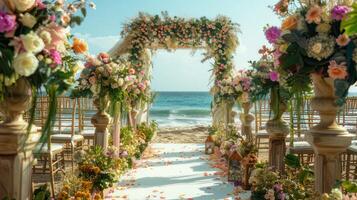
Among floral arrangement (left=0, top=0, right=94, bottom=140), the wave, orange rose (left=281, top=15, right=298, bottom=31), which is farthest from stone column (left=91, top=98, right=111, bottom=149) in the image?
the wave

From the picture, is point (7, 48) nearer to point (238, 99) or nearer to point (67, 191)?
point (67, 191)

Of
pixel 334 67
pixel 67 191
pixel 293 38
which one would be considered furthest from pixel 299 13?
pixel 67 191

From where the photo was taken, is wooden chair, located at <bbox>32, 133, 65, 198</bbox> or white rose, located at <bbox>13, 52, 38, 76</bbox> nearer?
white rose, located at <bbox>13, 52, 38, 76</bbox>

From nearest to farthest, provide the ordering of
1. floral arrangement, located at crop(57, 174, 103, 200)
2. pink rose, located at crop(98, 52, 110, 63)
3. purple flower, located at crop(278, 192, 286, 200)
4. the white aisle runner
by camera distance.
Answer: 1. purple flower, located at crop(278, 192, 286, 200)
2. floral arrangement, located at crop(57, 174, 103, 200)
3. the white aisle runner
4. pink rose, located at crop(98, 52, 110, 63)

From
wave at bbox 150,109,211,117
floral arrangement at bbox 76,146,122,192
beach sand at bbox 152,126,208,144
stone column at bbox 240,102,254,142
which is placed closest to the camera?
floral arrangement at bbox 76,146,122,192

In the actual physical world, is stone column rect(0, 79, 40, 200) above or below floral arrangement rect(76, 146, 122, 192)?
above

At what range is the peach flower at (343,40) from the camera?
5.96 feet

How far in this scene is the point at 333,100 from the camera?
204 cm

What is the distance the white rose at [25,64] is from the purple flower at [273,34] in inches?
45.0

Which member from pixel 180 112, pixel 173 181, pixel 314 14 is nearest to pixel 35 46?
pixel 314 14

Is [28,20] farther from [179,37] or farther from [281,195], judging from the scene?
[179,37]

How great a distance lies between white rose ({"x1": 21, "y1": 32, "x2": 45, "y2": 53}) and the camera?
63.6 inches

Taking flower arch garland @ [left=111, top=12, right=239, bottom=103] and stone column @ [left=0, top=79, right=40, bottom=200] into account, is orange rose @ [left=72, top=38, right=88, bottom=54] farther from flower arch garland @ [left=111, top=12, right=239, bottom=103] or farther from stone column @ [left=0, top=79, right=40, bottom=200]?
flower arch garland @ [left=111, top=12, right=239, bottom=103]

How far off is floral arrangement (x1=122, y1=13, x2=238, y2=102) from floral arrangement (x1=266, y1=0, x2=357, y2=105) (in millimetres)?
6515
